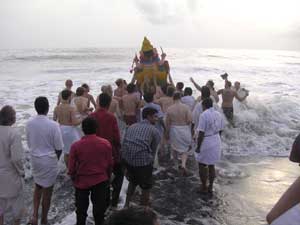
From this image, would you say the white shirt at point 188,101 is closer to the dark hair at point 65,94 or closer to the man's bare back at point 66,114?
the man's bare back at point 66,114

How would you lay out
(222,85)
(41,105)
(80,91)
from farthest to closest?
(222,85) → (80,91) → (41,105)

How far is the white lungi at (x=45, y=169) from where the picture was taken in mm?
5438

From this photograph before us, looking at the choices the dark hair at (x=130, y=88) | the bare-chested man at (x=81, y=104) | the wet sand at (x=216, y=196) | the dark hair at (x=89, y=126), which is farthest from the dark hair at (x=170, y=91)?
the dark hair at (x=89, y=126)

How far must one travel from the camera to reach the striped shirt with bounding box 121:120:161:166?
18.6ft

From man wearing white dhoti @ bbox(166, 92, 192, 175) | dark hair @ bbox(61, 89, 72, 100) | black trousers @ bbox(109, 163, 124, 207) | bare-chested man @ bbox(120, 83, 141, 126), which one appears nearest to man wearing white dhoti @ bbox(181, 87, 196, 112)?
man wearing white dhoti @ bbox(166, 92, 192, 175)

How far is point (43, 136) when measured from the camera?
537 cm

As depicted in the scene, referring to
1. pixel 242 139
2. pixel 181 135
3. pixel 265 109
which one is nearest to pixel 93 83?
pixel 265 109

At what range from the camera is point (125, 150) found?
5.79 meters

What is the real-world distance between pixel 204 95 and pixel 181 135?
121cm

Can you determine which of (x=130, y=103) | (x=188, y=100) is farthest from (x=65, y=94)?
(x=188, y=100)

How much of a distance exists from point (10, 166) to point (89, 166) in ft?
3.27

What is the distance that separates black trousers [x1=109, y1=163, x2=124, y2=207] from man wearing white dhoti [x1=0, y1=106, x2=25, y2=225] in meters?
1.64

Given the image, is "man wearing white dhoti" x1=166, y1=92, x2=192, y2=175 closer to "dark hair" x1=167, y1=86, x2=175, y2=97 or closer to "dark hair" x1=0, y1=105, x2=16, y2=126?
"dark hair" x1=167, y1=86, x2=175, y2=97

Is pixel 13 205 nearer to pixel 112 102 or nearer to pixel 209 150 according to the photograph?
pixel 209 150
